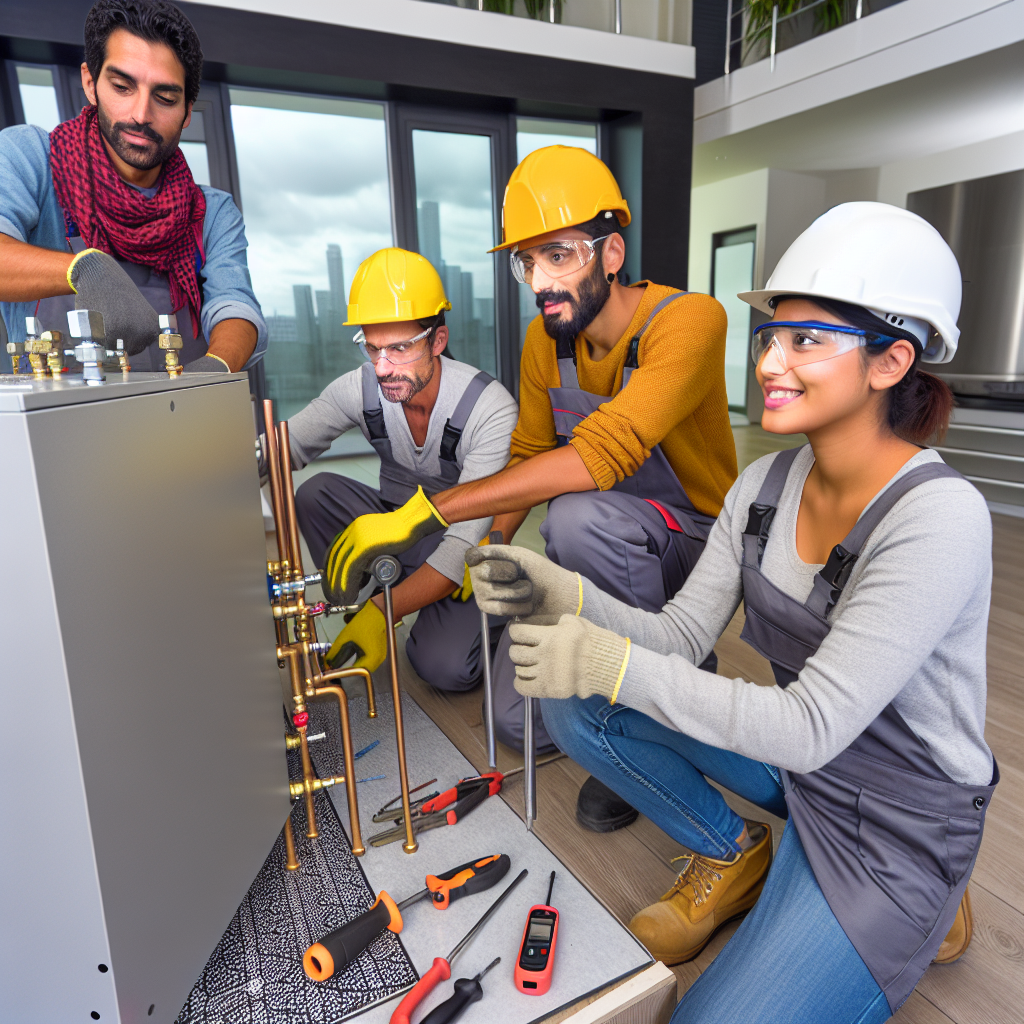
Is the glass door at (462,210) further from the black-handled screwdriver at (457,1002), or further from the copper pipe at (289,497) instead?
the black-handled screwdriver at (457,1002)

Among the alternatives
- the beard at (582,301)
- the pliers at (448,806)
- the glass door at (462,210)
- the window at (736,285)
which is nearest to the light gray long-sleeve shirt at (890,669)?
the pliers at (448,806)

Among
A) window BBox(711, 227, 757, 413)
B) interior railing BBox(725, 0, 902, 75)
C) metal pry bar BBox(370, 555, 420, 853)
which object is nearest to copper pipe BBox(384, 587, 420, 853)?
metal pry bar BBox(370, 555, 420, 853)

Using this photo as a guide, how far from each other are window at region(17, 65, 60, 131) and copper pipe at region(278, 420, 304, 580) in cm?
369

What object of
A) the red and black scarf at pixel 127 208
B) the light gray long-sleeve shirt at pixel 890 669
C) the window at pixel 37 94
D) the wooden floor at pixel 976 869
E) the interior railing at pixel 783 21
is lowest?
the wooden floor at pixel 976 869

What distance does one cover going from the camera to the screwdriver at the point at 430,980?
85cm

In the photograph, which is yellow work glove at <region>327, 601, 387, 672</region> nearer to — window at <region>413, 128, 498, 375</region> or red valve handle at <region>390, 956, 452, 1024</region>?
red valve handle at <region>390, 956, 452, 1024</region>

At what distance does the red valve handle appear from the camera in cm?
84

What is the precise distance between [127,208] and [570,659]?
1.29 m

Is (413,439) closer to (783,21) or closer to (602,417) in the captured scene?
(602,417)

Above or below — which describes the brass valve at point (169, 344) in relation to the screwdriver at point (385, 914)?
above

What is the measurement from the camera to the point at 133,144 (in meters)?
1.39

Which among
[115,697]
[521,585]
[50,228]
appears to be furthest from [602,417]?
[50,228]

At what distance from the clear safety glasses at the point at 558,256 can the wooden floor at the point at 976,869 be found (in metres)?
1.08

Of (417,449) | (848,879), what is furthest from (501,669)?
(848,879)
